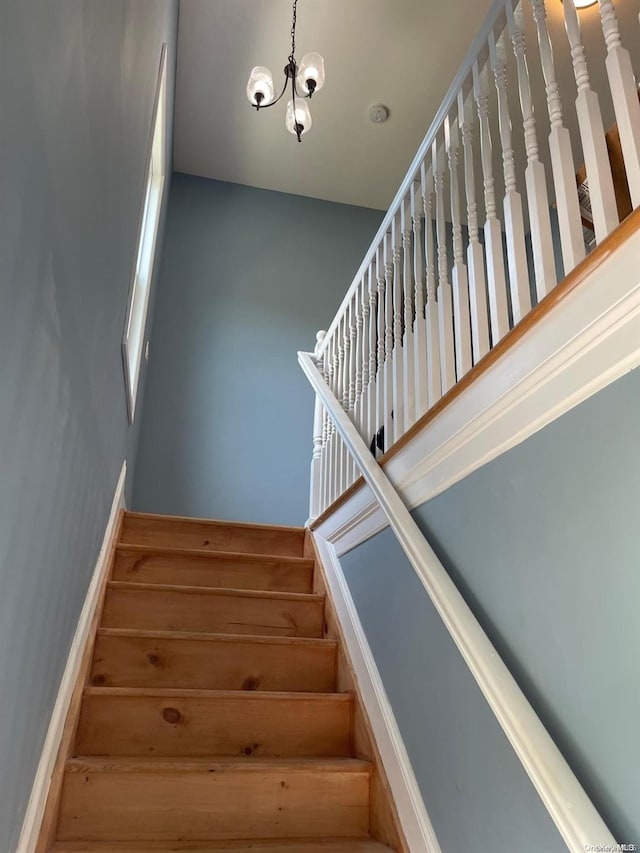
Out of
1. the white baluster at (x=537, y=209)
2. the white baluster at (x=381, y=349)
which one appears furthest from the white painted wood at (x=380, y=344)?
the white baluster at (x=537, y=209)

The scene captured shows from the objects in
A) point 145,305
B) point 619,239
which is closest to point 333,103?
point 145,305

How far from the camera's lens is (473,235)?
1.54 meters

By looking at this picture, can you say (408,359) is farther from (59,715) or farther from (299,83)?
(299,83)

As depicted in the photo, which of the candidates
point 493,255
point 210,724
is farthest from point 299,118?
point 210,724

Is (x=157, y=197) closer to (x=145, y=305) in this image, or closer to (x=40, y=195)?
(x=145, y=305)

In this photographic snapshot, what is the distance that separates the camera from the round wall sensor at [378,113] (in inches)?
156

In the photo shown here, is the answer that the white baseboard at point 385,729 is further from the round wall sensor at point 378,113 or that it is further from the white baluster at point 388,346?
the round wall sensor at point 378,113

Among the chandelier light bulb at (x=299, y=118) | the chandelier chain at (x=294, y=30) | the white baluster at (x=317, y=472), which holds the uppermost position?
the chandelier chain at (x=294, y=30)

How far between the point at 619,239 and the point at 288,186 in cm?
405

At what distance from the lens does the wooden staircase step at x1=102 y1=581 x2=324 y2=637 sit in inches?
81.9

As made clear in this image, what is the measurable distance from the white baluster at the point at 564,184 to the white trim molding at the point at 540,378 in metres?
0.11

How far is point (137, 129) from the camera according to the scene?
6.56 feet

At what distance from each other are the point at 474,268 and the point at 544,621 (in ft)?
2.86

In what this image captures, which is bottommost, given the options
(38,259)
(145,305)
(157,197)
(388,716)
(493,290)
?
(388,716)
